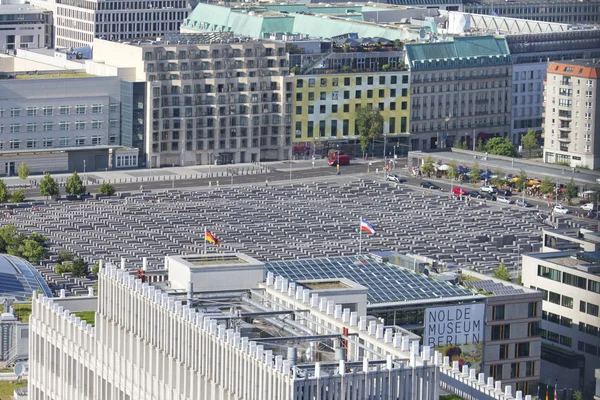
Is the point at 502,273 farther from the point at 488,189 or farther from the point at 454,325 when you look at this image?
the point at 488,189

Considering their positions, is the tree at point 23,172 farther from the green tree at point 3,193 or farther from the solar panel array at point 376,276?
the solar panel array at point 376,276

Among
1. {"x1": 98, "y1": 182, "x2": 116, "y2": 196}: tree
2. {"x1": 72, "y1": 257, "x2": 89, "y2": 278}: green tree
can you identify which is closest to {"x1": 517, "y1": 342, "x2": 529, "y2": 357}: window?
{"x1": 72, "y1": 257, "x2": 89, "y2": 278}: green tree

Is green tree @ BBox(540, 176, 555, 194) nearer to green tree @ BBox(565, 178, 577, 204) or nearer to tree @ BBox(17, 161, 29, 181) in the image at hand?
green tree @ BBox(565, 178, 577, 204)

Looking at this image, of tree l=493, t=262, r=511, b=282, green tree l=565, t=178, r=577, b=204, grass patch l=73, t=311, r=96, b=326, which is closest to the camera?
grass patch l=73, t=311, r=96, b=326

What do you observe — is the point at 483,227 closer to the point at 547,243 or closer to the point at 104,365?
the point at 547,243

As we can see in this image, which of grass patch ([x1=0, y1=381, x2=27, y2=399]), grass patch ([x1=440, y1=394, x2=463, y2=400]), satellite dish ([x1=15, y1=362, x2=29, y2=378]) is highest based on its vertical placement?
grass patch ([x1=440, y1=394, x2=463, y2=400])

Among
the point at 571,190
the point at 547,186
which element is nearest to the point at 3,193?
the point at 547,186
